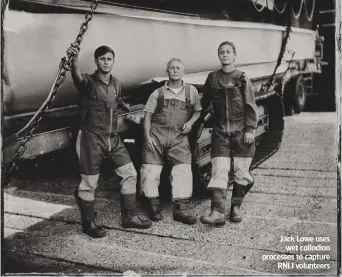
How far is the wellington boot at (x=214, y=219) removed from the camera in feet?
8.82

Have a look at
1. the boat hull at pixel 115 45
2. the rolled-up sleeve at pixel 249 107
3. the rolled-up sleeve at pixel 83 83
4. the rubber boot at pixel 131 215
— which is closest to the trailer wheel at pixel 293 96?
the boat hull at pixel 115 45

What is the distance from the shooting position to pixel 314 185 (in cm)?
341

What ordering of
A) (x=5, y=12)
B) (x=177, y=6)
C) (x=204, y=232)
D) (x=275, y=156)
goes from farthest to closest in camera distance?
(x=275, y=156)
(x=177, y=6)
(x=204, y=232)
(x=5, y=12)

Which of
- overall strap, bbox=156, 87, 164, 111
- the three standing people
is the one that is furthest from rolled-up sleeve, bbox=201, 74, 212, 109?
overall strap, bbox=156, 87, 164, 111

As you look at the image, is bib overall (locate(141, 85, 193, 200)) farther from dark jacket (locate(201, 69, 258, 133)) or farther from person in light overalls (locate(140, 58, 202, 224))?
dark jacket (locate(201, 69, 258, 133))

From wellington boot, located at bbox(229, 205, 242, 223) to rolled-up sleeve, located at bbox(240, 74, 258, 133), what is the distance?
501mm

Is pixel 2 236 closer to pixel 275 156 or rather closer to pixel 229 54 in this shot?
pixel 229 54

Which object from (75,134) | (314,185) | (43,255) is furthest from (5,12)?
(314,185)

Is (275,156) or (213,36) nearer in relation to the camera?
(213,36)

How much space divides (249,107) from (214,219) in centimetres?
73

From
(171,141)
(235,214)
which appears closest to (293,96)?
(235,214)

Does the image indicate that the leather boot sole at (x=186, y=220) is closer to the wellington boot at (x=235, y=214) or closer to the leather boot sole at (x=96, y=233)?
the wellington boot at (x=235, y=214)

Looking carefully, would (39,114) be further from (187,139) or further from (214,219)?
(214,219)

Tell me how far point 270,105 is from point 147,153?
6.57 feet
